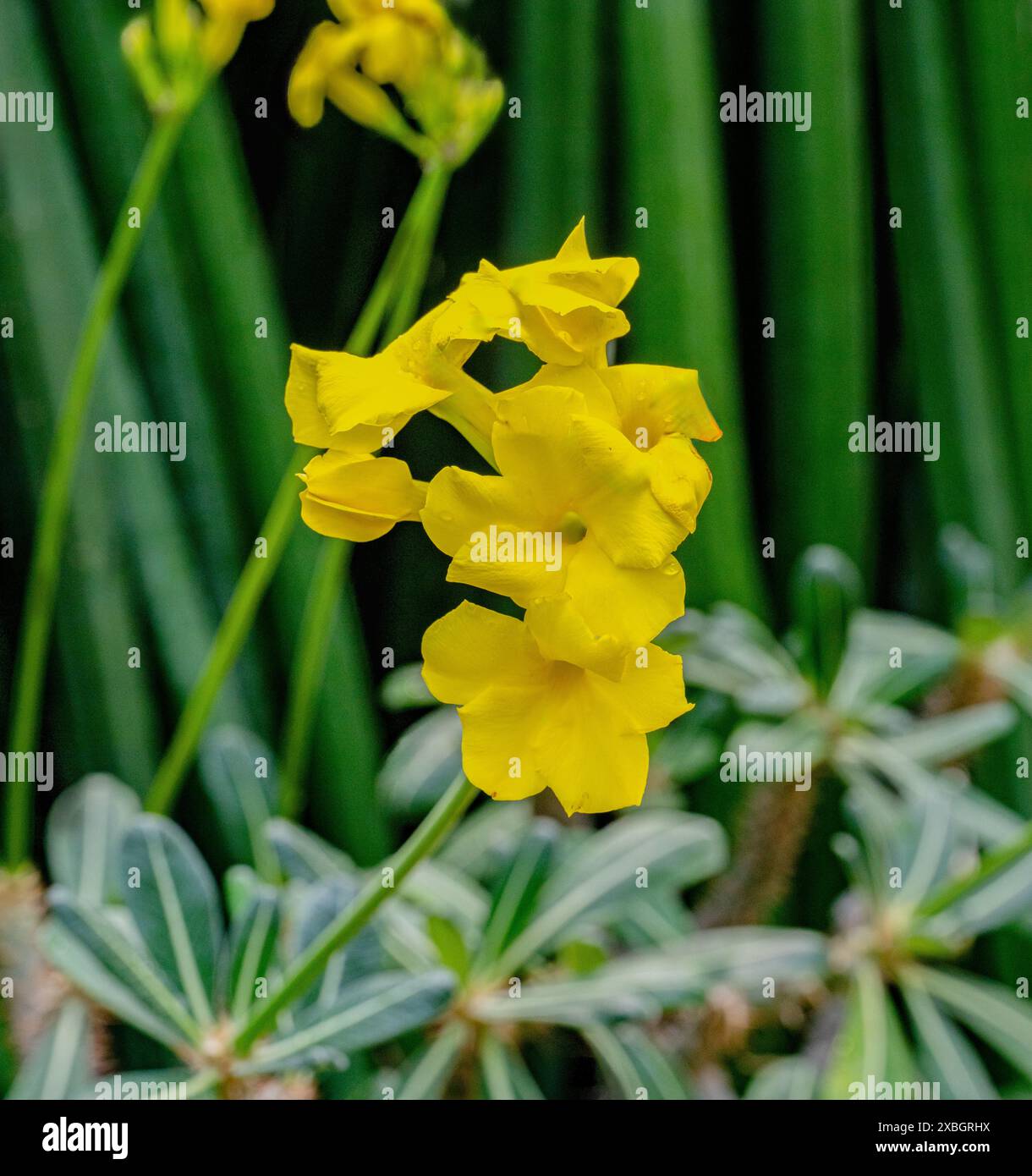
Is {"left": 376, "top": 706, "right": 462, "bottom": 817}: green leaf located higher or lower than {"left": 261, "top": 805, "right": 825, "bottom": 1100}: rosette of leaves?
higher

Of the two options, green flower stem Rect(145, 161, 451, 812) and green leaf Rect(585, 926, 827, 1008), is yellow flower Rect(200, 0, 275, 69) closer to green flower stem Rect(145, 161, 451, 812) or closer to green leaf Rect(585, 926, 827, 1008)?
green flower stem Rect(145, 161, 451, 812)

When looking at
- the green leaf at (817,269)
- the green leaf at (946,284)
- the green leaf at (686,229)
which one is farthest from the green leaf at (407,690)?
the green leaf at (946,284)

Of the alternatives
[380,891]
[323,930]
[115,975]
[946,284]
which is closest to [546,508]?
[380,891]

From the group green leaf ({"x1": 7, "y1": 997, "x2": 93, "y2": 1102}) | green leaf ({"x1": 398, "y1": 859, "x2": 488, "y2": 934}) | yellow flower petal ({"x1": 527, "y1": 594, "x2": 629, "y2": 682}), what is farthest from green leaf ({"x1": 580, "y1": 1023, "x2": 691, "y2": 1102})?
yellow flower petal ({"x1": 527, "y1": 594, "x2": 629, "y2": 682})

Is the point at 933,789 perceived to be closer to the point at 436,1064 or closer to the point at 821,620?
the point at 821,620

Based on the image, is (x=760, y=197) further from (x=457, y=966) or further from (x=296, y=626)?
(x=457, y=966)

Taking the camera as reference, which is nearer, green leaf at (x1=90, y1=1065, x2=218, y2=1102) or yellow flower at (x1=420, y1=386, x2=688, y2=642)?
yellow flower at (x1=420, y1=386, x2=688, y2=642)

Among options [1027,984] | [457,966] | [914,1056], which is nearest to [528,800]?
[457,966]
